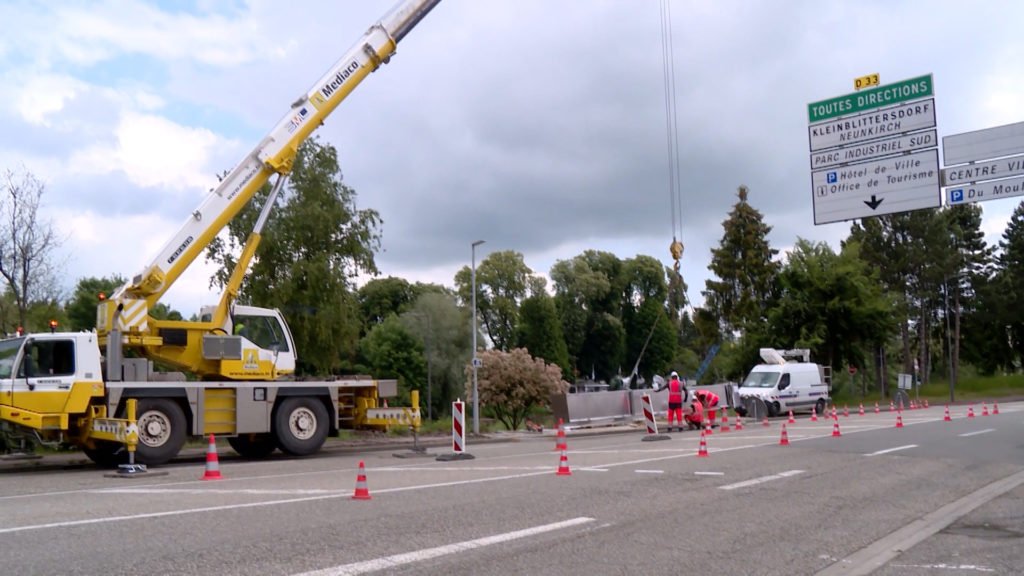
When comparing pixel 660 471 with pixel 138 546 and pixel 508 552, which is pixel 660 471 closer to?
pixel 508 552

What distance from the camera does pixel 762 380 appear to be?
38.2 m

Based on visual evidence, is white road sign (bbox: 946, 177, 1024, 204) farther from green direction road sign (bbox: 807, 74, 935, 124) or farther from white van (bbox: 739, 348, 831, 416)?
white van (bbox: 739, 348, 831, 416)

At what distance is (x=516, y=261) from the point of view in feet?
266

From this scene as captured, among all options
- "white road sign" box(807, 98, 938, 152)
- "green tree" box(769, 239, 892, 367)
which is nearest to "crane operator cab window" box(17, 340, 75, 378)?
"white road sign" box(807, 98, 938, 152)

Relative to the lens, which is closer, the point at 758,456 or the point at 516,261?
the point at 758,456

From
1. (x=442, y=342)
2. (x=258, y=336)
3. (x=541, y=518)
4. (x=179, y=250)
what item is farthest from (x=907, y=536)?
(x=442, y=342)

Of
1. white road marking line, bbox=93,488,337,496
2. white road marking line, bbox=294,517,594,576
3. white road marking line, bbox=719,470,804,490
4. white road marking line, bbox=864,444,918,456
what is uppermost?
white road marking line, bbox=294,517,594,576

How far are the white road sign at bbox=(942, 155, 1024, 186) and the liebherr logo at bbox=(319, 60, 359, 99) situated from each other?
13550 millimetres

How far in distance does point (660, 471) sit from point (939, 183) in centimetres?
827

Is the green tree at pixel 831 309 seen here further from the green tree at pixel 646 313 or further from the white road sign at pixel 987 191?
the white road sign at pixel 987 191

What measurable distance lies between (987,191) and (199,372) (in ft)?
55.9

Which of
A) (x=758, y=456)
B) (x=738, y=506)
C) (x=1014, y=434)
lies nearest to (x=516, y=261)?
(x=1014, y=434)

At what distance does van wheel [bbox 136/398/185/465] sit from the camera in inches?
699

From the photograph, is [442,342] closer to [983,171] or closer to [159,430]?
[159,430]
